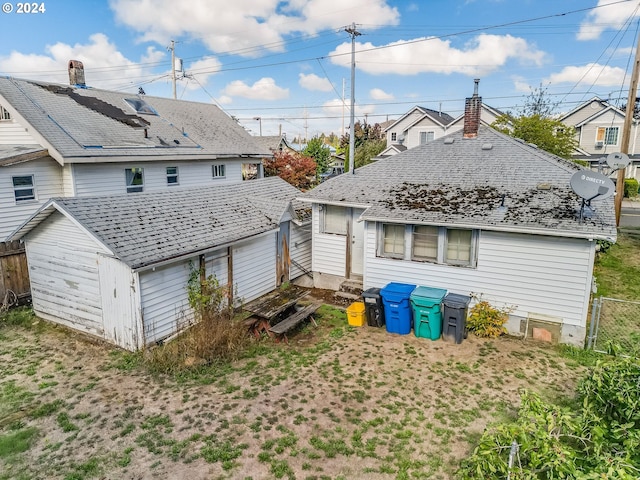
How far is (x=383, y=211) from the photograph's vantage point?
12875 mm

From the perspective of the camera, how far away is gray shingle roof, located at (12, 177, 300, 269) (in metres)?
10.1

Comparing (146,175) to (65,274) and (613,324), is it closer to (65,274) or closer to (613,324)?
(65,274)

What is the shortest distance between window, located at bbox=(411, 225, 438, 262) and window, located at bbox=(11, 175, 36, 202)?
14.2 m

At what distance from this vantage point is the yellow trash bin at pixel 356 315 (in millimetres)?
11977

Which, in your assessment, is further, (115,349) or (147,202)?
(147,202)

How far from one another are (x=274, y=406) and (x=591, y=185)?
9.40 metres

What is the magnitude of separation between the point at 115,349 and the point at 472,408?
851 cm

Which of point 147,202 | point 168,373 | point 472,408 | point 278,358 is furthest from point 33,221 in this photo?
point 472,408

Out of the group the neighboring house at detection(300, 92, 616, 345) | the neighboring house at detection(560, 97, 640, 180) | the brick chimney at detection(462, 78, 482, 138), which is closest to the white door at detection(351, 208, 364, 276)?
the neighboring house at detection(300, 92, 616, 345)

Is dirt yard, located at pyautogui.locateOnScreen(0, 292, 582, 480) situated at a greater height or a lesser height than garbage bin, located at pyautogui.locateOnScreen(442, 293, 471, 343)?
lesser

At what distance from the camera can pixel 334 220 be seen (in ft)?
49.4

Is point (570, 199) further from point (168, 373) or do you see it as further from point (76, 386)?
point (76, 386)

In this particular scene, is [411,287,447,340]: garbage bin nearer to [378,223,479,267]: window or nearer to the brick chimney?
[378,223,479,267]: window

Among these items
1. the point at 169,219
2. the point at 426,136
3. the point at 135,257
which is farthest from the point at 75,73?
the point at 426,136
